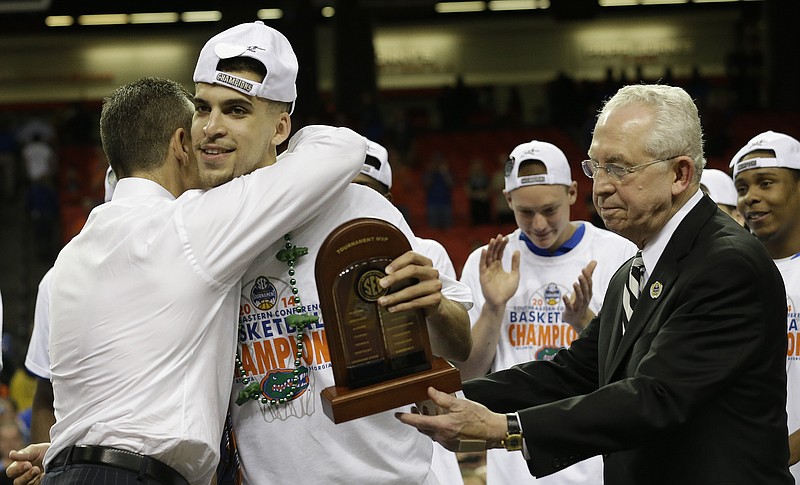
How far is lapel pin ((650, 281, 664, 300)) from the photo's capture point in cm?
308

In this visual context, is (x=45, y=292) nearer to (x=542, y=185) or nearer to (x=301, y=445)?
(x=301, y=445)

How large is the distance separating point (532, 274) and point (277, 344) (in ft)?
7.65

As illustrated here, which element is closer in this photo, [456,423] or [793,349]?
[456,423]

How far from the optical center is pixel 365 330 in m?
2.90

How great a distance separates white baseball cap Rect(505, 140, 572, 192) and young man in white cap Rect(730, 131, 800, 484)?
3.00ft

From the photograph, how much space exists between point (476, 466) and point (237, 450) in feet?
12.1

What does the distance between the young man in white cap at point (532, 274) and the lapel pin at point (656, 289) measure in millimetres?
1769

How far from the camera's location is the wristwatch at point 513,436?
116 inches

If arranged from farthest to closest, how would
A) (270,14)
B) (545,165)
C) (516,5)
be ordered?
(516,5) → (270,14) → (545,165)

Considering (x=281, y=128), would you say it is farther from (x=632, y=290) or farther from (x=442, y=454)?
(x=442, y=454)

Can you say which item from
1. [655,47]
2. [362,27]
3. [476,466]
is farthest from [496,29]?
[476,466]

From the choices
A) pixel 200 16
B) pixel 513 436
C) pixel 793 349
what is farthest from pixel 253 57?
pixel 200 16

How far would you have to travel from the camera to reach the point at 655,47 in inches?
1119

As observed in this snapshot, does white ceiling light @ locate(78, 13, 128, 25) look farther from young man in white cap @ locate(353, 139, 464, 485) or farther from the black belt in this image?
the black belt
